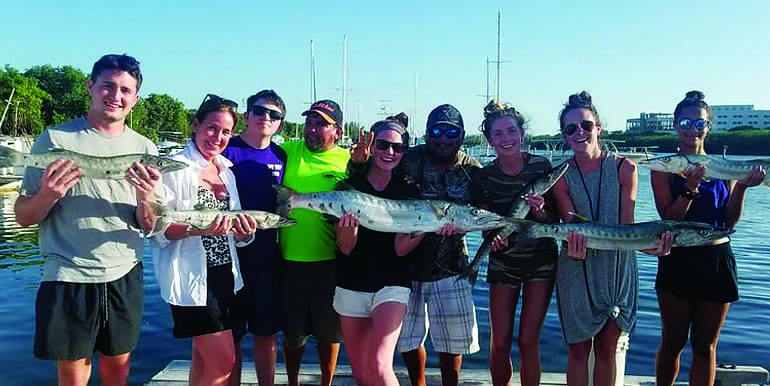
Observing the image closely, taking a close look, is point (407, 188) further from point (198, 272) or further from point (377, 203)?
point (198, 272)

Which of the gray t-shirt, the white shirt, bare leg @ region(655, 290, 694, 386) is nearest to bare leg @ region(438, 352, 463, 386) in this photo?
bare leg @ region(655, 290, 694, 386)

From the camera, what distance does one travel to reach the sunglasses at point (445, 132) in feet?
16.8

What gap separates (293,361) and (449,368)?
5.06ft

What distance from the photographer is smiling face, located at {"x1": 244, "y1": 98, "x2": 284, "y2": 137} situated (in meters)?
5.08

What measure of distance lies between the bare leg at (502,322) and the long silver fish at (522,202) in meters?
0.34

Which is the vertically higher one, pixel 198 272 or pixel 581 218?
pixel 581 218

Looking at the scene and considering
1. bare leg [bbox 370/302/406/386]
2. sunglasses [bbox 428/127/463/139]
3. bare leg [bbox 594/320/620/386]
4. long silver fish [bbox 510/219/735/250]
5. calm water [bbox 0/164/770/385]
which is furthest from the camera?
calm water [bbox 0/164/770/385]

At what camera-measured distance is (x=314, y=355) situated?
30.5 ft

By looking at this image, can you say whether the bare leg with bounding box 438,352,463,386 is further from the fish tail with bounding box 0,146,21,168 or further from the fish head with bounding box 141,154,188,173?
the fish tail with bounding box 0,146,21,168

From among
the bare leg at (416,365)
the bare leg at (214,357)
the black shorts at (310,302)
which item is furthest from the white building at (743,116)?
the bare leg at (214,357)

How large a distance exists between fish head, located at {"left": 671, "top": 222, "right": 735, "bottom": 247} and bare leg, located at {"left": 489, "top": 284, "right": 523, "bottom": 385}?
55.9 inches

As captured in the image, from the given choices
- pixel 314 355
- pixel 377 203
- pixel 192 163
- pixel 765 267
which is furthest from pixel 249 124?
pixel 765 267

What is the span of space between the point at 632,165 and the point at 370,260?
2378 mm

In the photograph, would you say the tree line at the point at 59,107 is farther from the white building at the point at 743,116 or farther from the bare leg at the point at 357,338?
the white building at the point at 743,116
